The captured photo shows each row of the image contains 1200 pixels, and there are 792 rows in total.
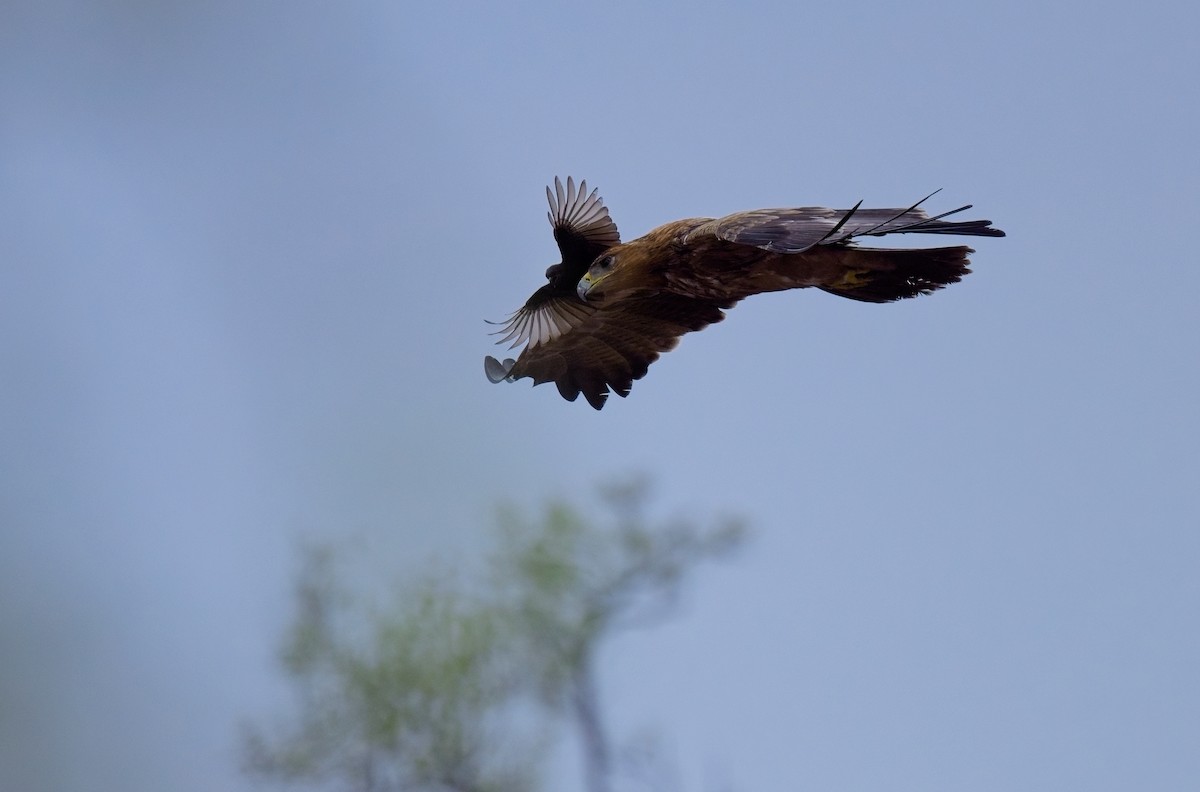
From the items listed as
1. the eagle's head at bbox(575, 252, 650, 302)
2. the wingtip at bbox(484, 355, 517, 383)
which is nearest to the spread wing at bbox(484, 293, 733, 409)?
the wingtip at bbox(484, 355, 517, 383)

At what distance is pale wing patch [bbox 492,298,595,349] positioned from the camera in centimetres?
734

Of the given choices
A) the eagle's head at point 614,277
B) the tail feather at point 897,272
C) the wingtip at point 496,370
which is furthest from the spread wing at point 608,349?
the tail feather at point 897,272

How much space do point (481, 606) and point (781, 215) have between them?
50.5 feet

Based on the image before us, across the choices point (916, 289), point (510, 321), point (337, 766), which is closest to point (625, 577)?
point (337, 766)

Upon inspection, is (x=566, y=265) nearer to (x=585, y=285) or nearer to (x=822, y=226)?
(x=585, y=285)

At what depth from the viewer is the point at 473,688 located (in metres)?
20.2

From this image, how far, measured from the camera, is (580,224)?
282 inches

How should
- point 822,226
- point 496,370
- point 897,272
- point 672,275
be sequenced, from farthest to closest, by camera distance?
point 496,370
point 672,275
point 897,272
point 822,226

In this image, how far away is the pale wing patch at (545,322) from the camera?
734 cm

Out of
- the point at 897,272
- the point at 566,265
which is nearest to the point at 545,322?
the point at 566,265

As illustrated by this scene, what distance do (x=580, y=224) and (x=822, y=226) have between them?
1965mm

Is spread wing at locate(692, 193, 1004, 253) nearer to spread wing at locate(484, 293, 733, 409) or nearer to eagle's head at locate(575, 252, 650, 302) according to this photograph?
eagle's head at locate(575, 252, 650, 302)

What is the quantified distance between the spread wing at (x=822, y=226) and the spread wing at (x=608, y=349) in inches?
49.8

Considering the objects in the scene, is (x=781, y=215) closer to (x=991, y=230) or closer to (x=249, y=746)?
(x=991, y=230)
